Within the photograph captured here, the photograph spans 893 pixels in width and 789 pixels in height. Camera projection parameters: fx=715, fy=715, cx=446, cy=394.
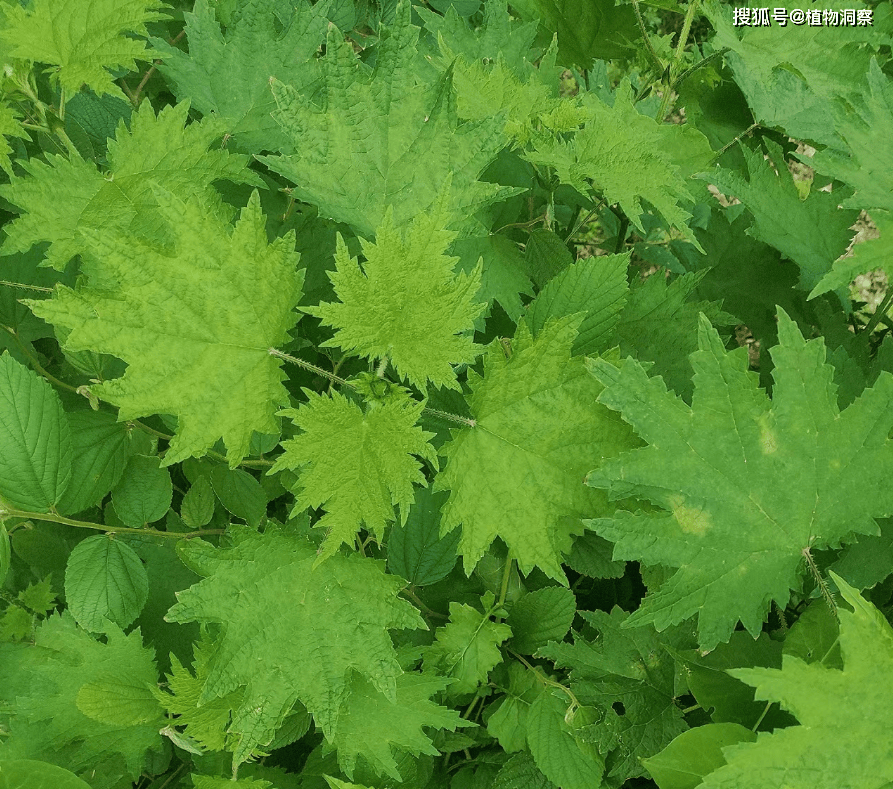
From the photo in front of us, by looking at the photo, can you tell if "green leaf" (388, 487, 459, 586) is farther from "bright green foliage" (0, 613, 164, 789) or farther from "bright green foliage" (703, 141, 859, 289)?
"bright green foliage" (703, 141, 859, 289)

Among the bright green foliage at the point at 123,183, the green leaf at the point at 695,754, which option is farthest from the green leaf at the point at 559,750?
the bright green foliage at the point at 123,183

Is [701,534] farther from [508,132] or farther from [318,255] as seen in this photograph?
[318,255]

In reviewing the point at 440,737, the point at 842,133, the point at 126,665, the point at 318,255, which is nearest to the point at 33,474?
the point at 126,665

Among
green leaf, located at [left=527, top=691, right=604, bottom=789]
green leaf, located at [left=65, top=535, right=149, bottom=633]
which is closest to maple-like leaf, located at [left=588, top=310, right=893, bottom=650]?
green leaf, located at [left=527, top=691, right=604, bottom=789]

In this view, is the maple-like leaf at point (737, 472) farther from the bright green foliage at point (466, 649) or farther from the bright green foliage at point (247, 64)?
the bright green foliage at point (247, 64)

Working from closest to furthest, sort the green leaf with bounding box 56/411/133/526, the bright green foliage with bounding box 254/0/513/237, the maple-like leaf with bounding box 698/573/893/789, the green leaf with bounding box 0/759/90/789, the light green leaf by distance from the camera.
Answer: the maple-like leaf with bounding box 698/573/893/789 < the bright green foliage with bounding box 254/0/513/237 < the green leaf with bounding box 0/759/90/789 < the green leaf with bounding box 56/411/133/526 < the light green leaf
